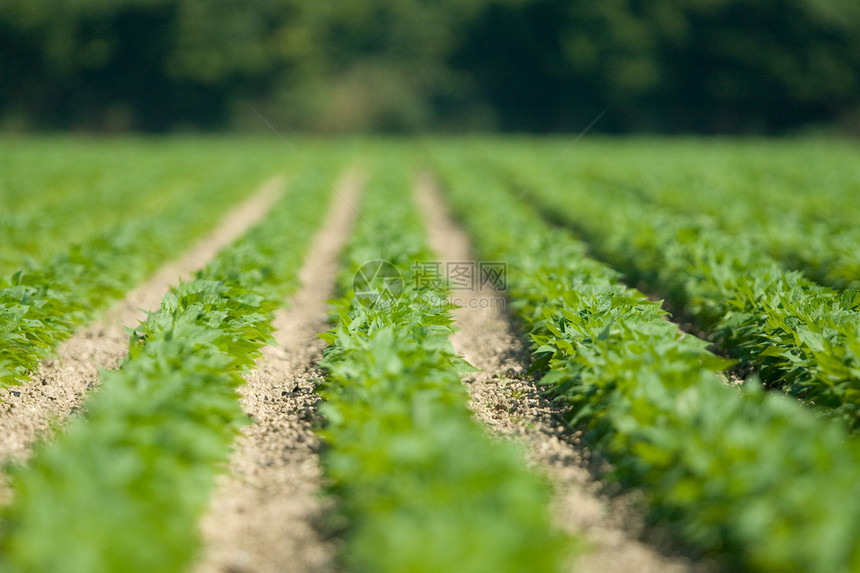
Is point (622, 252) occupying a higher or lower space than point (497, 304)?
higher

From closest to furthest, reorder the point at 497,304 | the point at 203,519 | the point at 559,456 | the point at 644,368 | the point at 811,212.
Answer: the point at 203,519
the point at 644,368
the point at 559,456
the point at 497,304
the point at 811,212

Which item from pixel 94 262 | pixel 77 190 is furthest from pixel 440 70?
pixel 94 262

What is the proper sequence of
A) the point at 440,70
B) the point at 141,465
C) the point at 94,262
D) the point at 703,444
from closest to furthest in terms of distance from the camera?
the point at 141,465, the point at 703,444, the point at 94,262, the point at 440,70

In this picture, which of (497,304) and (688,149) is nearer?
(497,304)

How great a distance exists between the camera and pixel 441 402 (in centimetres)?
435

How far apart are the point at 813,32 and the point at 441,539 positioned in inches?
2232

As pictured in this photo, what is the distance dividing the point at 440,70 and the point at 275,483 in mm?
54637

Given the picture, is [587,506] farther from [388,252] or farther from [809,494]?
[388,252]

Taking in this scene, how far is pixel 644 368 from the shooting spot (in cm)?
426

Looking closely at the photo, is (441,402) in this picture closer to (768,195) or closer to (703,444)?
(703,444)

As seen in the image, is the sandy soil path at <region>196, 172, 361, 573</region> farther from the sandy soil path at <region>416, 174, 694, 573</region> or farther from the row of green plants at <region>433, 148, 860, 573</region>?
the row of green plants at <region>433, 148, 860, 573</region>

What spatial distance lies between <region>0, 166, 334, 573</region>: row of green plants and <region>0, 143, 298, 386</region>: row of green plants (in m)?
1.14

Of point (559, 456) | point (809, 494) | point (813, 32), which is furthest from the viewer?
point (813, 32)

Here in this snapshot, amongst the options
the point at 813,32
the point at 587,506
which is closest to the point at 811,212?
the point at 587,506
